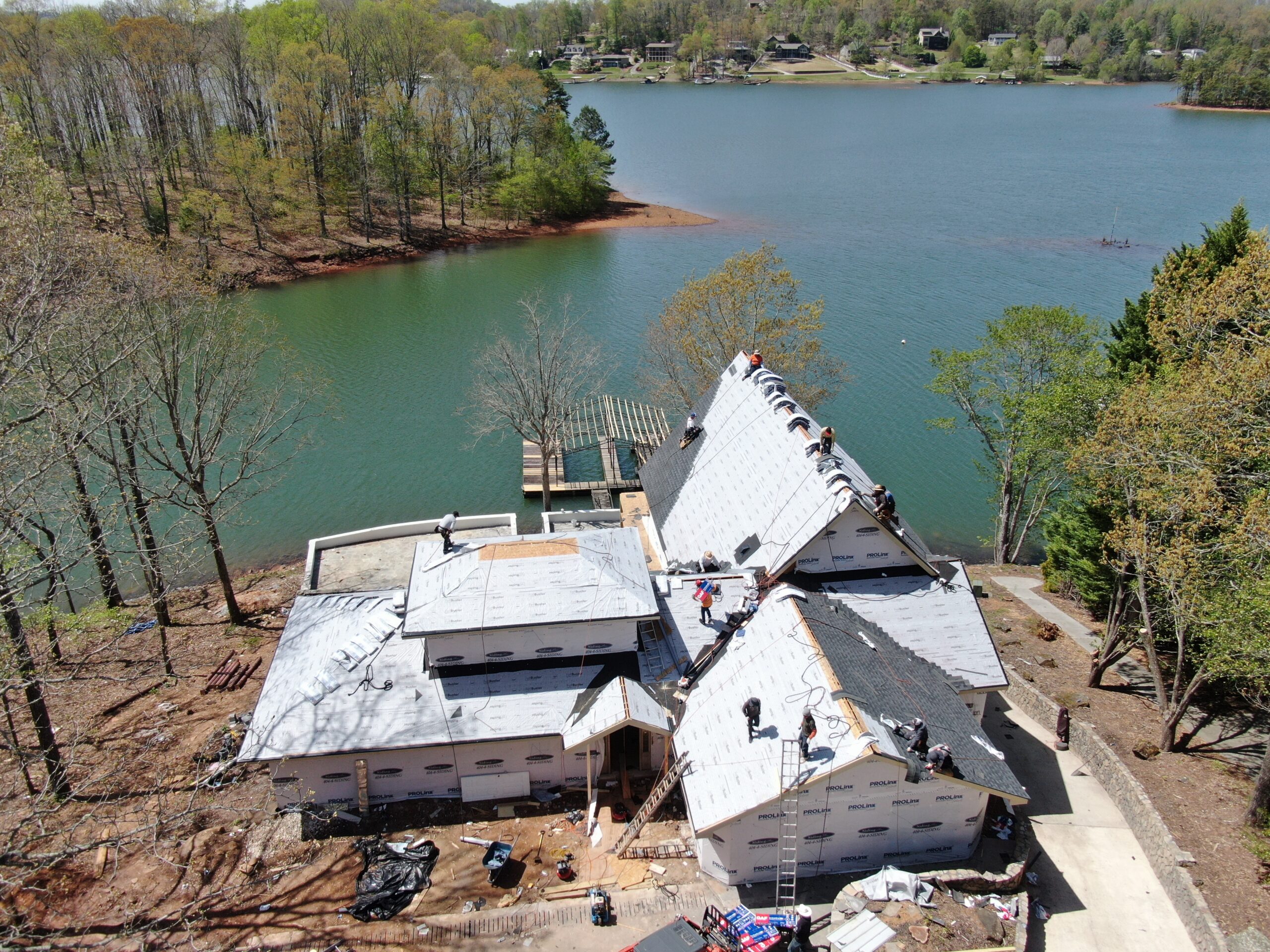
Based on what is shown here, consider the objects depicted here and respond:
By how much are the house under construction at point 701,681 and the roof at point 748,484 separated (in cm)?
12

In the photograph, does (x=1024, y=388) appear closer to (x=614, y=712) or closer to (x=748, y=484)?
(x=748, y=484)

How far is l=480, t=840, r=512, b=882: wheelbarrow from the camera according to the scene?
63.5ft

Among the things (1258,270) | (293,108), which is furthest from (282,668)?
(293,108)

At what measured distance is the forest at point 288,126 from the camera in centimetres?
7075

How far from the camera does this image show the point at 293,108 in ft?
252

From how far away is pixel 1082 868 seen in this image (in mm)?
19828

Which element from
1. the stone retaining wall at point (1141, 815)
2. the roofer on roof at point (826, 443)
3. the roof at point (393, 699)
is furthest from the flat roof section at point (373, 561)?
the stone retaining wall at point (1141, 815)

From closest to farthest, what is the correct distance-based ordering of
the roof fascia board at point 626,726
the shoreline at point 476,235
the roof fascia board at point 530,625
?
the roof fascia board at point 626,726
the roof fascia board at point 530,625
the shoreline at point 476,235

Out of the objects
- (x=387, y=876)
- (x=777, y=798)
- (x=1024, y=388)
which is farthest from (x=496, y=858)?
(x=1024, y=388)

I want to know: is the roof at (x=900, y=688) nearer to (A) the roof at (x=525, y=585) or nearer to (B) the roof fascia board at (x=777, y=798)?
(B) the roof fascia board at (x=777, y=798)

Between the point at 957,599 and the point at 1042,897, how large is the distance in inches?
317

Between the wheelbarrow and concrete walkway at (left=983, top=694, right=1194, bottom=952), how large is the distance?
11780 millimetres

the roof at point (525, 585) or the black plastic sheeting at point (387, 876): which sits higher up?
the roof at point (525, 585)

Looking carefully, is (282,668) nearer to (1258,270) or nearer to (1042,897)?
(1042,897)
